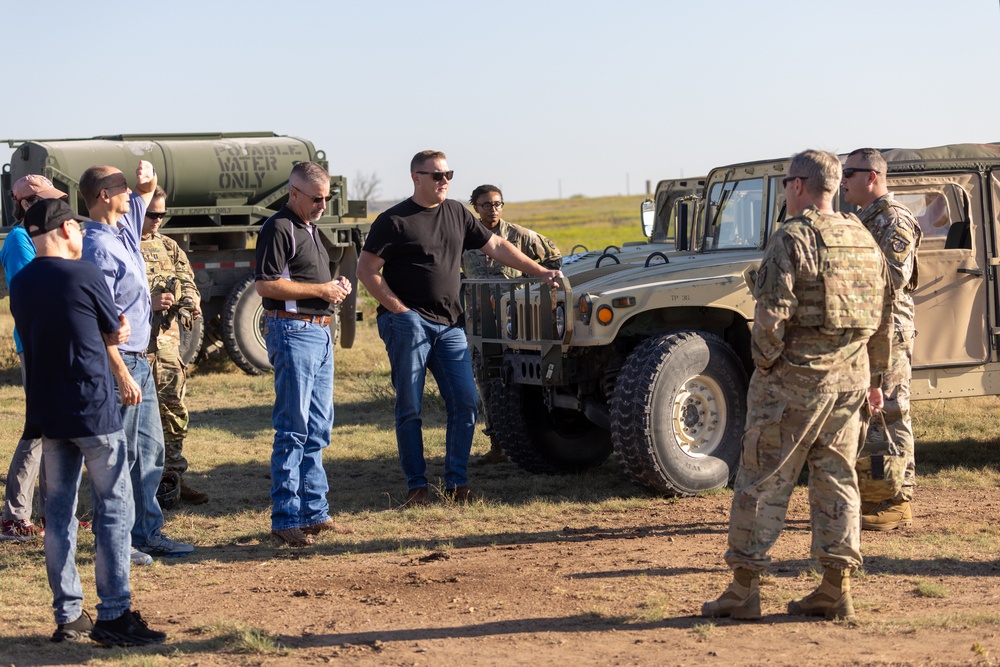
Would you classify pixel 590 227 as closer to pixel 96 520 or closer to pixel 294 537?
pixel 294 537

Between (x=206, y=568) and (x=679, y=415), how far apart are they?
264cm

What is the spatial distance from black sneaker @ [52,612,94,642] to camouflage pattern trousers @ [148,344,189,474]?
1.99 meters

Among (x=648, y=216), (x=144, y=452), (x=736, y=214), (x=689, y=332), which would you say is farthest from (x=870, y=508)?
(x=648, y=216)

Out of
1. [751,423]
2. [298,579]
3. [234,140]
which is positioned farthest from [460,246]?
[234,140]

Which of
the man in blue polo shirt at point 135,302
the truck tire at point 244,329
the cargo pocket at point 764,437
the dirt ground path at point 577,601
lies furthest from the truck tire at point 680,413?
the truck tire at point 244,329

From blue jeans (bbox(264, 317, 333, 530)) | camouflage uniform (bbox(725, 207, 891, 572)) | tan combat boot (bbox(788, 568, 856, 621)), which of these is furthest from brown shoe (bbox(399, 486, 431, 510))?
tan combat boot (bbox(788, 568, 856, 621))

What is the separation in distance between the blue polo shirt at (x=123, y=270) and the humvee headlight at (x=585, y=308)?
2.35 metres

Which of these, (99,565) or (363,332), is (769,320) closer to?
(99,565)

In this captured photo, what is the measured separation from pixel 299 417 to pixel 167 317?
1.16 meters

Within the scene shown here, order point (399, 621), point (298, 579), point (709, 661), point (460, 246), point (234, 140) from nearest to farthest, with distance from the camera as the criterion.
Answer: point (709, 661) → point (399, 621) → point (298, 579) → point (460, 246) → point (234, 140)

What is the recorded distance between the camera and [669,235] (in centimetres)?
1255

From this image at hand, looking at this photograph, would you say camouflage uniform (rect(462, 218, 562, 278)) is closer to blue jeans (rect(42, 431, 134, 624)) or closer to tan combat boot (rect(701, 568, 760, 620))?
tan combat boot (rect(701, 568, 760, 620))

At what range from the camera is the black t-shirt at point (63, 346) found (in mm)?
4254

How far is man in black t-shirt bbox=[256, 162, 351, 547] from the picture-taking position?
586cm
